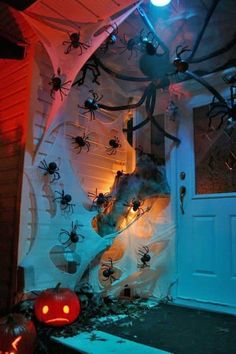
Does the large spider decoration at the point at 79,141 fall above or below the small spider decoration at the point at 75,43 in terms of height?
below

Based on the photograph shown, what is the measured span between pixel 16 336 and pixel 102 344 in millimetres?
537

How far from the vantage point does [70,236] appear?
2.90 meters

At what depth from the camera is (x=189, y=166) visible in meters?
3.40

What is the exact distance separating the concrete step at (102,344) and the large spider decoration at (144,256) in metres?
1.18

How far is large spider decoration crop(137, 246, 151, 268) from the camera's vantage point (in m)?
3.31

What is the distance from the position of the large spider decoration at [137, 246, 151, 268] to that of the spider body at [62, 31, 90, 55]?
6.77 feet

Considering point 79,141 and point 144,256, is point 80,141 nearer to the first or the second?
point 79,141

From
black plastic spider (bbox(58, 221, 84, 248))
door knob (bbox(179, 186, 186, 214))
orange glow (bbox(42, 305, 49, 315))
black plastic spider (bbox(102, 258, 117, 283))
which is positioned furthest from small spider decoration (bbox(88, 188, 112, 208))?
orange glow (bbox(42, 305, 49, 315))

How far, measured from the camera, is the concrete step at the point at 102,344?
1.91 metres

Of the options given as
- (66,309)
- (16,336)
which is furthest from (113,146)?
(16,336)

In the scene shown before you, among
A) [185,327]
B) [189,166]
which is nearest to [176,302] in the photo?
[185,327]

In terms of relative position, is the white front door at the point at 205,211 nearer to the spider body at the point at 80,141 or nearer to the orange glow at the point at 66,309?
the spider body at the point at 80,141

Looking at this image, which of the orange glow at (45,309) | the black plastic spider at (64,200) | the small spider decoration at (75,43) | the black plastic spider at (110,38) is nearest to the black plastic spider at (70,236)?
the black plastic spider at (64,200)

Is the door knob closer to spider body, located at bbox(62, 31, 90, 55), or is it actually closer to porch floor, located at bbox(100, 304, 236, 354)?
porch floor, located at bbox(100, 304, 236, 354)
